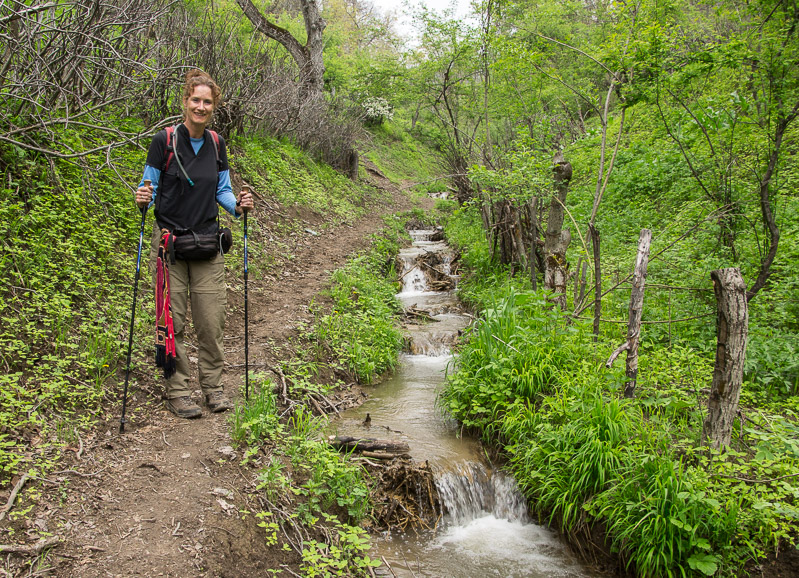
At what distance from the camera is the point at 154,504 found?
3143 mm

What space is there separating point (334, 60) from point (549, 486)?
20.5 metres

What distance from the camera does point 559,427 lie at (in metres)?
4.63

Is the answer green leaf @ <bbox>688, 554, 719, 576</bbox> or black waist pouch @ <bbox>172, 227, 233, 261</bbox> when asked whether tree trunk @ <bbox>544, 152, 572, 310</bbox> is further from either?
black waist pouch @ <bbox>172, 227, 233, 261</bbox>

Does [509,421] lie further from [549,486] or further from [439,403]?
[439,403]

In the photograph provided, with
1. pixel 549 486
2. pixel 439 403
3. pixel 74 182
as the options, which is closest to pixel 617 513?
pixel 549 486

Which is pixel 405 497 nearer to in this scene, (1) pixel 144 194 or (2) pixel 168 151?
(1) pixel 144 194

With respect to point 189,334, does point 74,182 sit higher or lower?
higher

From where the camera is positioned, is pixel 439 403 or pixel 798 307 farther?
pixel 439 403

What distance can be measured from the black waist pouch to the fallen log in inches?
82.2

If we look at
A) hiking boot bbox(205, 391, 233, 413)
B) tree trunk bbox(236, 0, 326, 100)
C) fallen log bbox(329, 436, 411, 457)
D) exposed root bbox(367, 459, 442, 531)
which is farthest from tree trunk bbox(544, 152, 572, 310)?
tree trunk bbox(236, 0, 326, 100)

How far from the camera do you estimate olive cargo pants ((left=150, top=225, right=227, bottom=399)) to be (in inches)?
163

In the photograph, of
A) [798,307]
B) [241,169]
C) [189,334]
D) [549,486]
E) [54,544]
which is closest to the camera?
[54,544]

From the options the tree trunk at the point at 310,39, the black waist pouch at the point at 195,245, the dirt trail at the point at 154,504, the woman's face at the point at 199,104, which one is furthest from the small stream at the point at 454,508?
the tree trunk at the point at 310,39

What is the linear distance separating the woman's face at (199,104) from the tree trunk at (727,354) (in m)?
4.19
